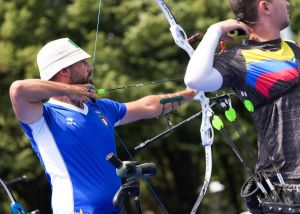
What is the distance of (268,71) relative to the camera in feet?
11.5

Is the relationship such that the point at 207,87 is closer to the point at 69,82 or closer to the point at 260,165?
the point at 260,165

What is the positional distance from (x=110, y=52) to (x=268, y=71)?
28.9 ft

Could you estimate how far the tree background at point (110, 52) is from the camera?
11828mm

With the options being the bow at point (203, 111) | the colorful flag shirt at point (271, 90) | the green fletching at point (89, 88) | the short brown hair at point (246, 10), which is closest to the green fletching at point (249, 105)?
the colorful flag shirt at point (271, 90)

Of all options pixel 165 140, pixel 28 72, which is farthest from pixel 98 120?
pixel 165 140

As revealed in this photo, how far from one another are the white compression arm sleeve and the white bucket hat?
44.8 inches

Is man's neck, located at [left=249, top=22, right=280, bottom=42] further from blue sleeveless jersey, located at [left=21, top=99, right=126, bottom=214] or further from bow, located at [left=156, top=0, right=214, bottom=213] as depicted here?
blue sleeveless jersey, located at [left=21, top=99, right=126, bottom=214]

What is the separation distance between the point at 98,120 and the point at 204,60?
44.6 inches

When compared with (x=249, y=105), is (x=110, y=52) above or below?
below

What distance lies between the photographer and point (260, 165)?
3631 millimetres

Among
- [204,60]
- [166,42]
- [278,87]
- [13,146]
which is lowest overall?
[13,146]

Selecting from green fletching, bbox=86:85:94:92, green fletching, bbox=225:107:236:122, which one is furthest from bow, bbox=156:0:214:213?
green fletching, bbox=86:85:94:92

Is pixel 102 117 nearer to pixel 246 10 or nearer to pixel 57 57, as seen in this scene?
pixel 57 57

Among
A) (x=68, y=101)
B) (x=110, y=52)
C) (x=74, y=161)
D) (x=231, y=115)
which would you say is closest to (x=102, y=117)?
(x=68, y=101)
